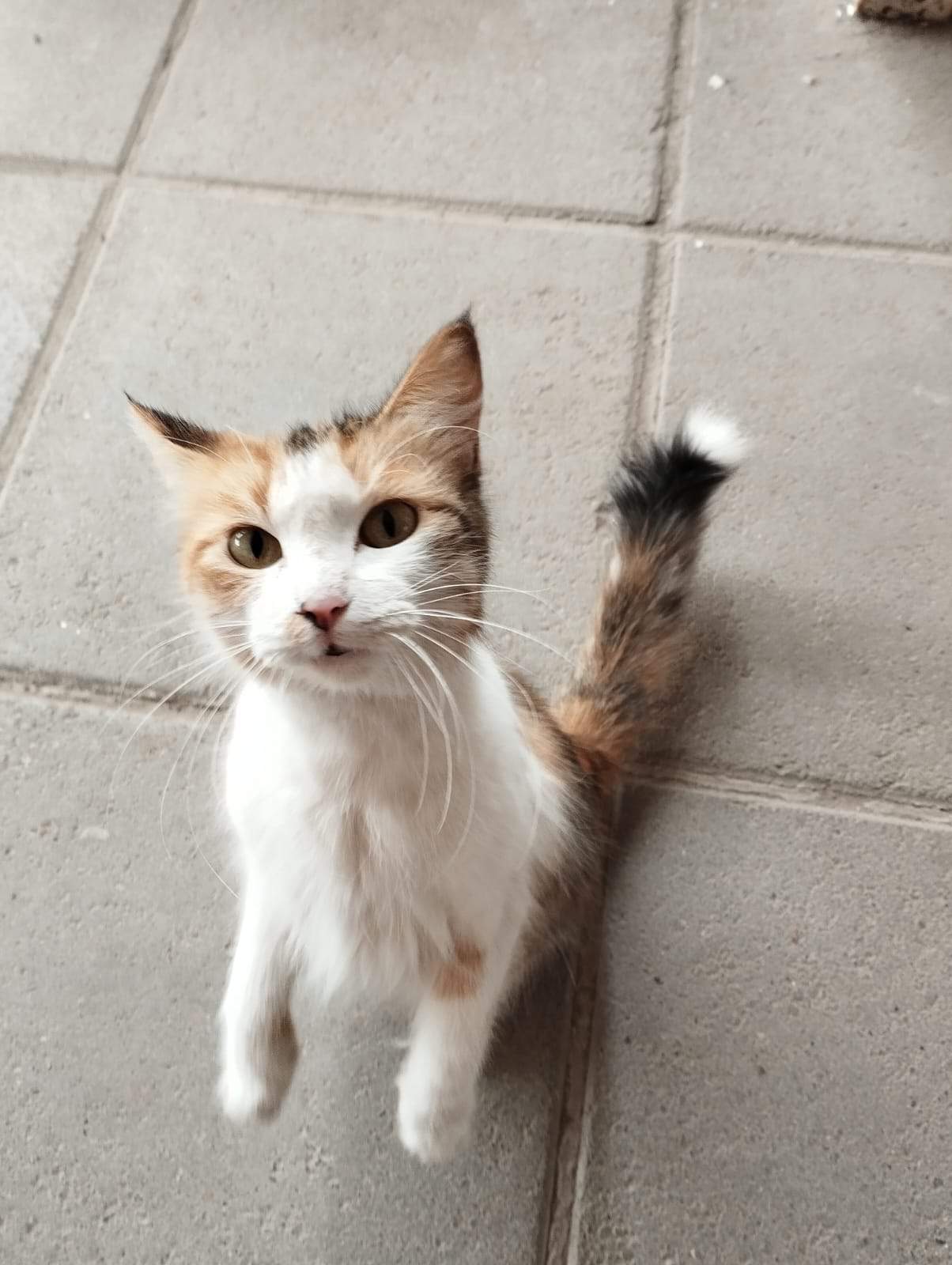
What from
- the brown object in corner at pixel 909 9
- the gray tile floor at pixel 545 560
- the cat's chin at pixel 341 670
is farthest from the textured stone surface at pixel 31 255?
the brown object in corner at pixel 909 9

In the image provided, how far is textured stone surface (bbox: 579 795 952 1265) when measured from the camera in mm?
1184

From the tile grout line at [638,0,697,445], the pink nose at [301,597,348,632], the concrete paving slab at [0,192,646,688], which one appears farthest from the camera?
A: the tile grout line at [638,0,697,445]

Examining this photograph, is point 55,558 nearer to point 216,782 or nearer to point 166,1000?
point 216,782

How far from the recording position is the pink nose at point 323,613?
79cm

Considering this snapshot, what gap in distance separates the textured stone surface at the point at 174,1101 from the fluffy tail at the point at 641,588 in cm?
36

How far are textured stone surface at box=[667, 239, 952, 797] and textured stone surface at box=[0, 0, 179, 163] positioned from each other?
128cm

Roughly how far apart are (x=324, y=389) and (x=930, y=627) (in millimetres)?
1114

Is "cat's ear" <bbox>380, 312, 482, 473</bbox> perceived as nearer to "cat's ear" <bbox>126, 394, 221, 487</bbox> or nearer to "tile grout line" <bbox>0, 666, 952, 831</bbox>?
"cat's ear" <bbox>126, 394, 221, 487</bbox>

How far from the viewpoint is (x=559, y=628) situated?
Answer: 1.54m

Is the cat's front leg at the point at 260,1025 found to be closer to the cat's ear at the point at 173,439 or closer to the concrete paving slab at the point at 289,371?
the cat's ear at the point at 173,439

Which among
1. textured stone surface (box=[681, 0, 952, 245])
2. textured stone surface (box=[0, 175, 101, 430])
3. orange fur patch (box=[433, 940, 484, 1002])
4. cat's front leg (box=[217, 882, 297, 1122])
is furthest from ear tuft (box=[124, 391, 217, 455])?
textured stone surface (box=[681, 0, 952, 245])

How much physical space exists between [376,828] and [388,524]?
31 cm

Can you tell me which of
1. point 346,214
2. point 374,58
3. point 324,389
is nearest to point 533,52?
point 374,58

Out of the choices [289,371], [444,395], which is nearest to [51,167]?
[289,371]
